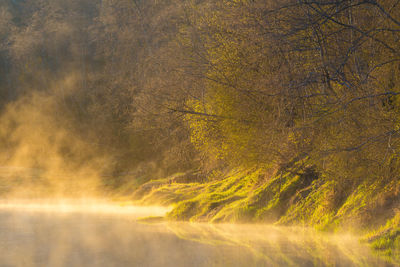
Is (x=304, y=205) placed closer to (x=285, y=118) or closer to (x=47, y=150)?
(x=285, y=118)

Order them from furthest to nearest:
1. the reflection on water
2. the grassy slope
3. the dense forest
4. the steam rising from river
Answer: the steam rising from river → the grassy slope → the dense forest → the reflection on water

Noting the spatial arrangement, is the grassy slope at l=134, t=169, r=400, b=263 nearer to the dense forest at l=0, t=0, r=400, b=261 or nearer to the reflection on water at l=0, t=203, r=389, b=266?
the dense forest at l=0, t=0, r=400, b=261

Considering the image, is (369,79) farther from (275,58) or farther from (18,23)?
(18,23)

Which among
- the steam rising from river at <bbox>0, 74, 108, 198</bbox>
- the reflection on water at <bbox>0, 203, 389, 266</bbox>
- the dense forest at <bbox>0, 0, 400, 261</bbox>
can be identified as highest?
the steam rising from river at <bbox>0, 74, 108, 198</bbox>

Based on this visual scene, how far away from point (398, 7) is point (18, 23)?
165 feet

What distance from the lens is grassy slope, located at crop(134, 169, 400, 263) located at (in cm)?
1270

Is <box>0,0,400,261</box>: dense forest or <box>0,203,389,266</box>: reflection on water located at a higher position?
<box>0,0,400,261</box>: dense forest

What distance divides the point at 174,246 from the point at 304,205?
572cm

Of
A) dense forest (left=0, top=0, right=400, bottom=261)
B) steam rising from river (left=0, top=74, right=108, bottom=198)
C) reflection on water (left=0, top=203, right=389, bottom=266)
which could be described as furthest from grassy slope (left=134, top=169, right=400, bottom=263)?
steam rising from river (left=0, top=74, right=108, bottom=198)

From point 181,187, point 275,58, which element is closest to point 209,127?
point 275,58

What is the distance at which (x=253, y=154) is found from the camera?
16266 mm

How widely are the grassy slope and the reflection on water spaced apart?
0.60 metres

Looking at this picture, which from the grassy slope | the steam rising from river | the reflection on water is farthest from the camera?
the steam rising from river

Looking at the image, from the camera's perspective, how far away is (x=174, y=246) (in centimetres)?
1205
